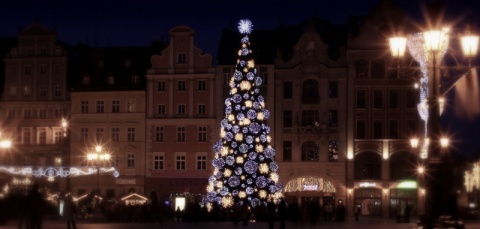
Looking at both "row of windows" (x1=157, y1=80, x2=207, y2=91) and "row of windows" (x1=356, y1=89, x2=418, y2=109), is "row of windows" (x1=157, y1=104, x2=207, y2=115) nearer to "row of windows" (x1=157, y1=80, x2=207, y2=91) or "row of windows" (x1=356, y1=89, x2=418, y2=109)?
"row of windows" (x1=157, y1=80, x2=207, y2=91)

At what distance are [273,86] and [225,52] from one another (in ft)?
14.6

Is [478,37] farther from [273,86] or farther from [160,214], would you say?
[273,86]

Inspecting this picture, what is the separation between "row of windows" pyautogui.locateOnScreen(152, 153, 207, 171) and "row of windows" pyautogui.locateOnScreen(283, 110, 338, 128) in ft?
21.2

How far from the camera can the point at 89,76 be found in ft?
254

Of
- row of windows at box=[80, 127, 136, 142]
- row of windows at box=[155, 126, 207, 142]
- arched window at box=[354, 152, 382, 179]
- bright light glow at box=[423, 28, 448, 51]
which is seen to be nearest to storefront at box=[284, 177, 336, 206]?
arched window at box=[354, 152, 382, 179]

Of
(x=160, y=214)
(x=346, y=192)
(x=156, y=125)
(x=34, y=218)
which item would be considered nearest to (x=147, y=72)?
(x=156, y=125)

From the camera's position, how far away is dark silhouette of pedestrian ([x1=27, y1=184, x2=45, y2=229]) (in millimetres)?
27047

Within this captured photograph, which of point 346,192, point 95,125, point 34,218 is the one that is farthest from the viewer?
point 95,125

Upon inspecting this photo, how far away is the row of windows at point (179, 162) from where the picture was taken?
74.8 metres

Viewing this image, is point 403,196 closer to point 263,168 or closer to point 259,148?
point 263,168

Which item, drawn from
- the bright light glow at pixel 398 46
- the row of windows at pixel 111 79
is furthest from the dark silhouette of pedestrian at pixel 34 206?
the row of windows at pixel 111 79

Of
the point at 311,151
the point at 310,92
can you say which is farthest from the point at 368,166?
the point at 310,92

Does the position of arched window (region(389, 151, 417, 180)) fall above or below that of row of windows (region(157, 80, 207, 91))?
below

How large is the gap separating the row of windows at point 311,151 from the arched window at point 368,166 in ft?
5.37
